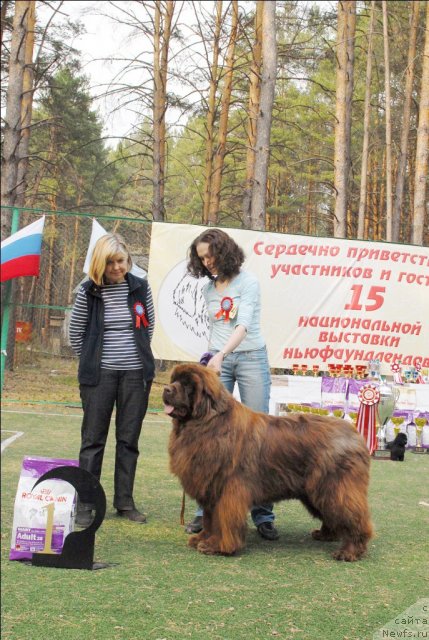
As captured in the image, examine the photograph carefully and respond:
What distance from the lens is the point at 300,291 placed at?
780cm

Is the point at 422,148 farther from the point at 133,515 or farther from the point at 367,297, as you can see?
the point at 133,515

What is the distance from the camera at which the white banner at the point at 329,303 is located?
7.66m

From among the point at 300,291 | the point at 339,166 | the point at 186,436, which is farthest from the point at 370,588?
the point at 339,166

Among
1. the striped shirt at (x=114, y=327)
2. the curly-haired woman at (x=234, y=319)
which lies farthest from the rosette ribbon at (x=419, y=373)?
the striped shirt at (x=114, y=327)

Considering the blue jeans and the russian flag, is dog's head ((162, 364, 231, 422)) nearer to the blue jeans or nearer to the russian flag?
the blue jeans

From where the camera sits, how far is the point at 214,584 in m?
2.97

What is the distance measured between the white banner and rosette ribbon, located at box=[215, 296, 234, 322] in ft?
12.2

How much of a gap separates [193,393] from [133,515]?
111 centimetres

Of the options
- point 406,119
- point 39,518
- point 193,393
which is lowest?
point 39,518

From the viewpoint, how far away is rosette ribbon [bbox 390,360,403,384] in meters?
7.55

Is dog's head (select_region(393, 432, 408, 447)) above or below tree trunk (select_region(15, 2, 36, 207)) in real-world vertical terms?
below

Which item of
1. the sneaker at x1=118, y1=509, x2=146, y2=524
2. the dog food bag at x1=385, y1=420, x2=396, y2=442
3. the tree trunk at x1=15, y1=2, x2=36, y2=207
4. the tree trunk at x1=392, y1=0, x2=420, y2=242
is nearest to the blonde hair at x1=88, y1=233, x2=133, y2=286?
the sneaker at x1=118, y1=509, x2=146, y2=524

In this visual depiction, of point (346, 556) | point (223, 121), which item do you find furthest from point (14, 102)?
point (223, 121)

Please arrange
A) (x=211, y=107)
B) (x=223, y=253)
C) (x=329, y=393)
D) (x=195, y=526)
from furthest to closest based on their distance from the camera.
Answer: (x=211, y=107) → (x=329, y=393) → (x=195, y=526) → (x=223, y=253)
